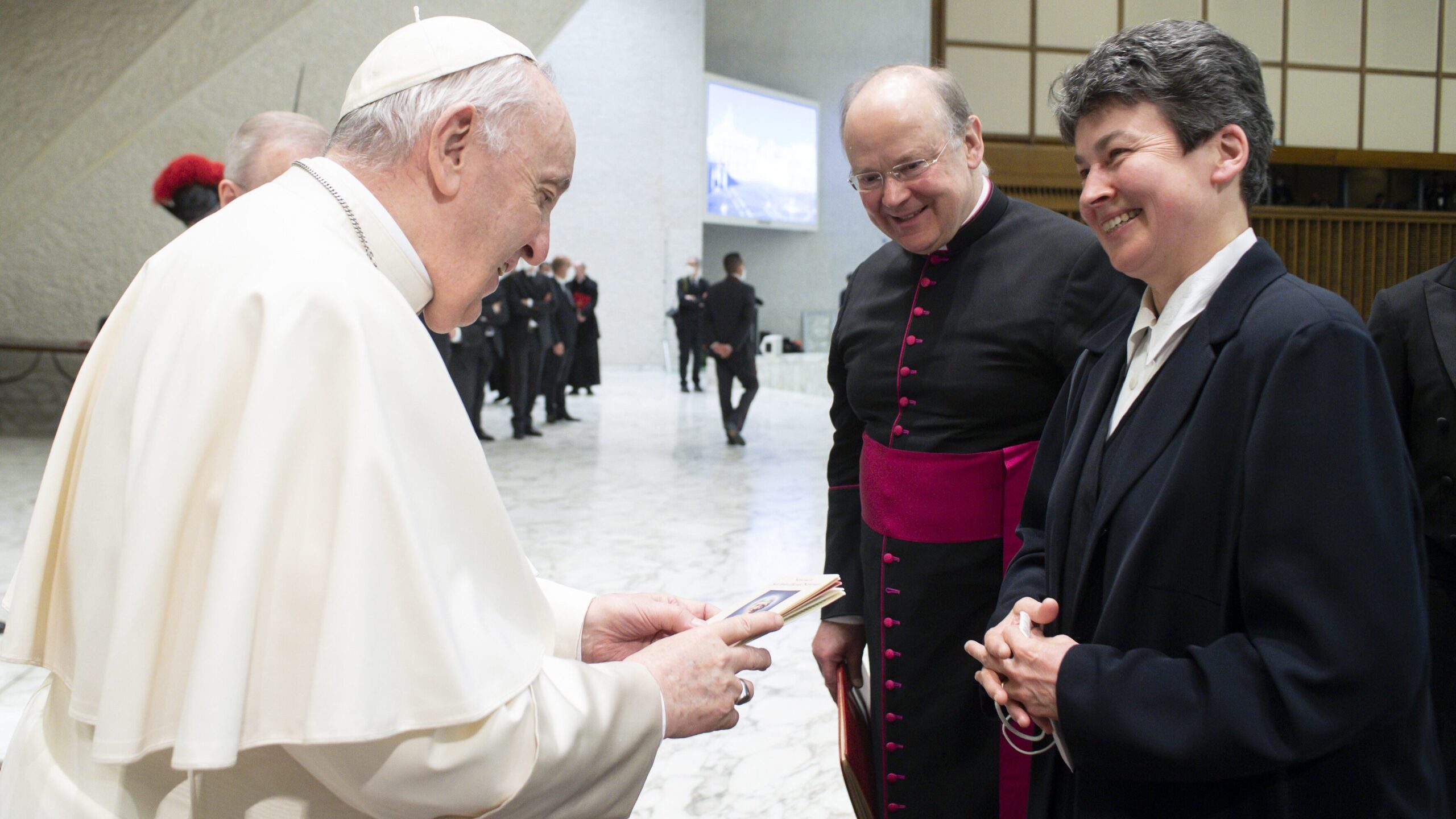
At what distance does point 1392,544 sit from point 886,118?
1145 millimetres

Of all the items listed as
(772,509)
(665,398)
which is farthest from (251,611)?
(665,398)

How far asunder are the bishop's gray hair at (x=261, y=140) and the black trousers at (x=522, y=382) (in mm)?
6606

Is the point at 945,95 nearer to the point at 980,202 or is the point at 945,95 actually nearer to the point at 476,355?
the point at 980,202

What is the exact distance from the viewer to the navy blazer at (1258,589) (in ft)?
3.40

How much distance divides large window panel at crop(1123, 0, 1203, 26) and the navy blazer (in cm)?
1164

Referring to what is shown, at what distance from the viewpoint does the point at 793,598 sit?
1.42 meters

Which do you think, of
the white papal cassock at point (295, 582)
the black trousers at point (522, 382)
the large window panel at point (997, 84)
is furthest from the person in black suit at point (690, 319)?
the white papal cassock at point (295, 582)

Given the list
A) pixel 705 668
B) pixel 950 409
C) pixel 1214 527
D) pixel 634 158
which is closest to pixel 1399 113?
pixel 634 158

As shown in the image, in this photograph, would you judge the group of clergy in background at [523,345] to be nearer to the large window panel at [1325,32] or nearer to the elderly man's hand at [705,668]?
the elderly man's hand at [705,668]

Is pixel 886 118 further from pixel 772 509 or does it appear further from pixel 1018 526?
pixel 772 509

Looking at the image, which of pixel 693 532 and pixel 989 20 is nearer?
pixel 693 532

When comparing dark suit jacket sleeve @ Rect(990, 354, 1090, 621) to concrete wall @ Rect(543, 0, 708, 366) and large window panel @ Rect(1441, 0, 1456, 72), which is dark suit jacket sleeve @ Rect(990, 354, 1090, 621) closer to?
large window panel @ Rect(1441, 0, 1456, 72)

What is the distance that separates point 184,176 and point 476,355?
15.6 ft

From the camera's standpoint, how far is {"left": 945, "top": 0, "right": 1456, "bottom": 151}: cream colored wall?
1102cm
